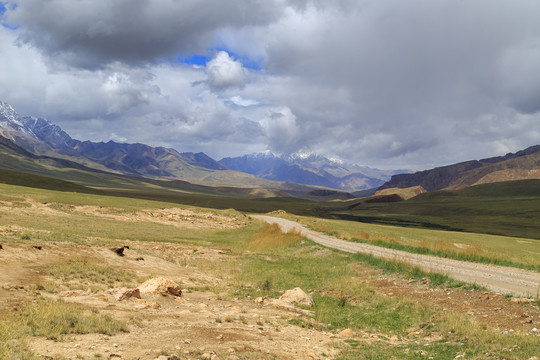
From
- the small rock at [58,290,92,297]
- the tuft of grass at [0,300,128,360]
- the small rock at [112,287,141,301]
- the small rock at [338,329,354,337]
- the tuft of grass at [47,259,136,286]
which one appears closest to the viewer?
the tuft of grass at [0,300,128,360]

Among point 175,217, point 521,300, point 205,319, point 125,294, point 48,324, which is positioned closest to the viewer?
point 48,324

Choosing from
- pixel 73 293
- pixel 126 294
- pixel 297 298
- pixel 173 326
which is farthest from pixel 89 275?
pixel 297 298

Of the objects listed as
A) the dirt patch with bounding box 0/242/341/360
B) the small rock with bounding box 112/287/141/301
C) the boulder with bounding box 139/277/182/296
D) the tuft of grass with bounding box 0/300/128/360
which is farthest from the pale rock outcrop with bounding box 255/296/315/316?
the tuft of grass with bounding box 0/300/128/360

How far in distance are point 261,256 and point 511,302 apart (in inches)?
981

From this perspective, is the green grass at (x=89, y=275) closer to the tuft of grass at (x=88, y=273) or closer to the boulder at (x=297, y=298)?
the tuft of grass at (x=88, y=273)

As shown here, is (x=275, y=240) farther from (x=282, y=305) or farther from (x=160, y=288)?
(x=282, y=305)

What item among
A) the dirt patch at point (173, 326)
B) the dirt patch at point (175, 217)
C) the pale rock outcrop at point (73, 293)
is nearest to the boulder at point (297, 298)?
the dirt patch at point (173, 326)

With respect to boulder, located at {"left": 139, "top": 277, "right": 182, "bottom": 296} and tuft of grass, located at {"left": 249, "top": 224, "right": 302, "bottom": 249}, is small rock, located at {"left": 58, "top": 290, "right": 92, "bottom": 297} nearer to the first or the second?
boulder, located at {"left": 139, "top": 277, "right": 182, "bottom": 296}

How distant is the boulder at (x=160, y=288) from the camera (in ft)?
56.5

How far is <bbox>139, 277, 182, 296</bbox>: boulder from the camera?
1723 centimetres

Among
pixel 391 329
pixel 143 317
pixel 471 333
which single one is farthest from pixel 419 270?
pixel 143 317

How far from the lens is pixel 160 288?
17.4m

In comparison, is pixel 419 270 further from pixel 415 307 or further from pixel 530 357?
pixel 530 357

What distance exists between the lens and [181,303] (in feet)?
54.0
